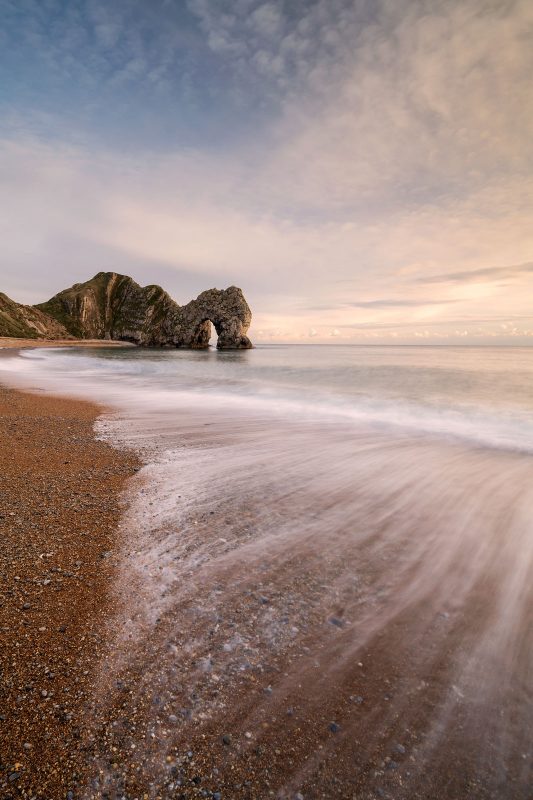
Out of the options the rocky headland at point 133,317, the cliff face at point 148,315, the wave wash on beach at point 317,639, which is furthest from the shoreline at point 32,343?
the wave wash on beach at point 317,639

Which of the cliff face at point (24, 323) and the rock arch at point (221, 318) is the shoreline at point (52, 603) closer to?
the rock arch at point (221, 318)

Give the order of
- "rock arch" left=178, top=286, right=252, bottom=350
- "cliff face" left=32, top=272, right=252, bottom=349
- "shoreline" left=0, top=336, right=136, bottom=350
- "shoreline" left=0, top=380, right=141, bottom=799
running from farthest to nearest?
"cliff face" left=32, top=272, right=252, bottom=349 < "rock arch" left=178, top=286, right=252, bottom=350 < "shoreline" left=0, top=336, right=136, bottom=350 < "shoreline" left=0, top=380, right=141, bottom=799

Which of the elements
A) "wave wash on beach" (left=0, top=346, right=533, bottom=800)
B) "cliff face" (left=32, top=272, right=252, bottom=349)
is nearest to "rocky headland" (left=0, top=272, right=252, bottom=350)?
"cliff face" (left=32, top=272, right=252, bottom=349)

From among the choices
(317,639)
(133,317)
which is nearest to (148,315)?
(133,317)

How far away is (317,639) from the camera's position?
11.1 ft

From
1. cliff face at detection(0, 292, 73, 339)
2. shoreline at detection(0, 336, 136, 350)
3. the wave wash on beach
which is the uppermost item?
cliff face at detection(0, 292, 73, 339)

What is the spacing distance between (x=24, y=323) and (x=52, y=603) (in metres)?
165

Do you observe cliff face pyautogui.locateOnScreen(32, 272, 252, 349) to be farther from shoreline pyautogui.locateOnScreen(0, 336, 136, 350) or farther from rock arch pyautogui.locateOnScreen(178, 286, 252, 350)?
shoreline pyautogui.locateOnScreen(0, 336, 136, 350)

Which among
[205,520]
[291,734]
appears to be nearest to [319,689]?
[291,734]

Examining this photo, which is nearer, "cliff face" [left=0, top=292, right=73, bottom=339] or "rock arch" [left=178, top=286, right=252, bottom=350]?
"rock arch" [left=178, top=286, right=252, bottom=350]

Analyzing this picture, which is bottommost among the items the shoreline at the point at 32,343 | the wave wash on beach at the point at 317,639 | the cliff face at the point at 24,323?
the wave wash on beach at the point at 317,639

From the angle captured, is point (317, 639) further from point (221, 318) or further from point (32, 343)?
point (32, 343)

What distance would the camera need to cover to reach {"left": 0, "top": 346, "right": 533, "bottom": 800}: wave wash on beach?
2361 millimetres

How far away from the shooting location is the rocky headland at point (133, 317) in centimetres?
12625
